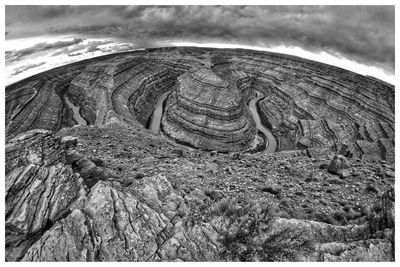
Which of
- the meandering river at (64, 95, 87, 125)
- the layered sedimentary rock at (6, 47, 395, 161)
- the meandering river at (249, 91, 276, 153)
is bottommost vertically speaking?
the meandering river at (249, 91, 276, 153)

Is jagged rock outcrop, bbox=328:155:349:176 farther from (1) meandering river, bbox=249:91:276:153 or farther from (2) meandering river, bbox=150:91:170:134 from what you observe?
(2) meandering river, bbox=150:91:170:134

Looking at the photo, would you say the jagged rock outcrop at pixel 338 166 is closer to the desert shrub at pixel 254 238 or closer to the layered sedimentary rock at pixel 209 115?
the desert shrub at pixel 254 238

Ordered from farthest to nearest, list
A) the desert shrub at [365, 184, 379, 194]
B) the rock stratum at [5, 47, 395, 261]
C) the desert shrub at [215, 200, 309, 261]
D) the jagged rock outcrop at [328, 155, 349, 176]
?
the jagged rock outcrop at [328, 155, 349, 176], the desert shrub at [365, 184, 379, 194], the desert shrub at [215, 200, 309, 261], the rock stratum at [5, 47, 395, 261]

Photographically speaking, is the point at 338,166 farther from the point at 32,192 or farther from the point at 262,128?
the point at 262,128

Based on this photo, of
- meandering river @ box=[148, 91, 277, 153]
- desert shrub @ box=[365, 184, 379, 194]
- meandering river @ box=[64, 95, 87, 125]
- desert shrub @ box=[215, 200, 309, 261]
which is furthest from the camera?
meandering river @ box=[64, 95, 87, 125]

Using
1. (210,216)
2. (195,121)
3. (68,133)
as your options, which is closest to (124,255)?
(210,216)

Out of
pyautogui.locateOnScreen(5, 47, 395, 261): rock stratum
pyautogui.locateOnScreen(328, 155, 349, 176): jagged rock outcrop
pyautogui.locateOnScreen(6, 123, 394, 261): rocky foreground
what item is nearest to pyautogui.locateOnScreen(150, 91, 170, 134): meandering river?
pyautogui.locateOnScreen(5, 47, 395, 261): rock stratum

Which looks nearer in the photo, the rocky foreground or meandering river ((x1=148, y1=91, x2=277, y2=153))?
the rocky foreground
